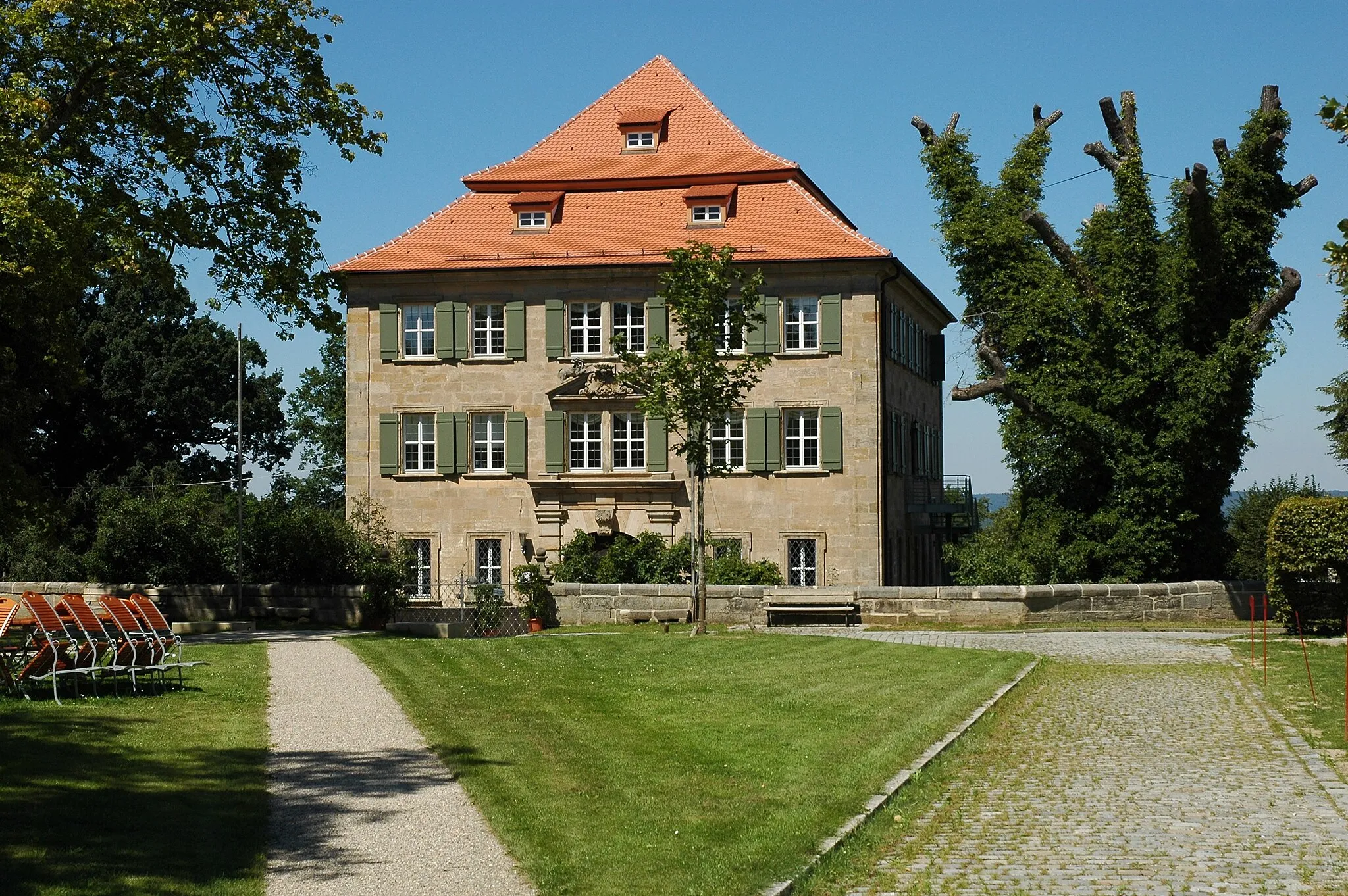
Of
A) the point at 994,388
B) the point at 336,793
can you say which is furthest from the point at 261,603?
the point at 336,793

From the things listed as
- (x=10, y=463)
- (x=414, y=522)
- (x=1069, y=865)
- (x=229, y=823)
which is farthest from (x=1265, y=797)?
(x=414, y=522)

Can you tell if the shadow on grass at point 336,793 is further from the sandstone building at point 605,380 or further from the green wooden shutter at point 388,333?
the green wooden shutter at point 388,333

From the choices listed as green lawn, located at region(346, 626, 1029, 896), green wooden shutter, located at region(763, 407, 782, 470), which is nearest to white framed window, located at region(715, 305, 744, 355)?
green lawn, located at region(346, 626, 1029, 896)

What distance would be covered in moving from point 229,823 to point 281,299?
19.7 metres

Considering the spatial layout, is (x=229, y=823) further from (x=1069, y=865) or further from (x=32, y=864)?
(x=1069, y=865)

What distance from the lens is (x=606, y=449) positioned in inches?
1560

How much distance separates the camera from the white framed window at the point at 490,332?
40.3 m

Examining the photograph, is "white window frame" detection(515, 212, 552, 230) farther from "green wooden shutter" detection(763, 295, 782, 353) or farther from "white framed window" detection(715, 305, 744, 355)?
"white framed window" detection(715, 305, 744, 355)

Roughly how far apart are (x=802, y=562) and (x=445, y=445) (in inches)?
374

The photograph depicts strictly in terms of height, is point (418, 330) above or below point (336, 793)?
above

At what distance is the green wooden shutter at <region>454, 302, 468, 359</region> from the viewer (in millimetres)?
40219

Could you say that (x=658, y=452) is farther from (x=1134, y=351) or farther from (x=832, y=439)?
(x=1134, y=351)

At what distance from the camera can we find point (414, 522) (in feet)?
132

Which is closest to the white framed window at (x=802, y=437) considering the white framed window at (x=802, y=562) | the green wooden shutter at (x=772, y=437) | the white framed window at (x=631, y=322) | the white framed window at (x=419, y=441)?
the green wooden shutter at (x=772, y=437)
